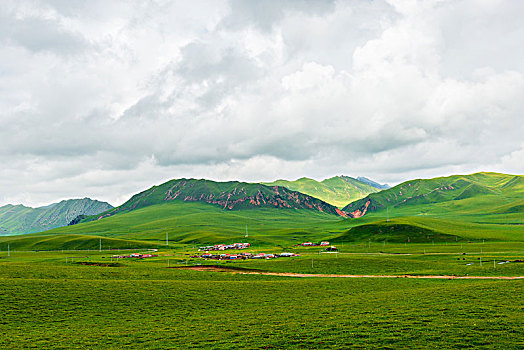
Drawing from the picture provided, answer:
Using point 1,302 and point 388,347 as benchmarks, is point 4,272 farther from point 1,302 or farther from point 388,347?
point 388,347

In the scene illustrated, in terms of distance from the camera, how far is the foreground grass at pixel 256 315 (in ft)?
104

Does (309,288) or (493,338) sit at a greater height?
(493,338)

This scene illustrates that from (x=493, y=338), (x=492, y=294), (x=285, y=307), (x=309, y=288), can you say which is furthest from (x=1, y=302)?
(x=492, y=294)

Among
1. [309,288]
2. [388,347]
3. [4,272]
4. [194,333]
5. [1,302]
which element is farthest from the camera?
[4,272]

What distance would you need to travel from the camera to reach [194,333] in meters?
37.4

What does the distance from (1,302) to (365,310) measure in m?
53.0

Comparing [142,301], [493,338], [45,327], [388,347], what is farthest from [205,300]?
[493,338]

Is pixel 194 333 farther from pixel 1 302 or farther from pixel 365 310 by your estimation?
pixel 1 302

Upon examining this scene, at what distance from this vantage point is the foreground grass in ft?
104

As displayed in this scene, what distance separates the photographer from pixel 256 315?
1811 inches

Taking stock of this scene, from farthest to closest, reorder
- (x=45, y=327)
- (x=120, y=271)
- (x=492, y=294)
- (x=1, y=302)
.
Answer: (x=120, y=271) < (x=1, y=302) < (x=492, y=294) < (x=45, y=327)

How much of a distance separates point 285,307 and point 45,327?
102 feet

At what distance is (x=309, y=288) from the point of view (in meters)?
68.0

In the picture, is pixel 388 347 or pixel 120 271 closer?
pixel 388 347
